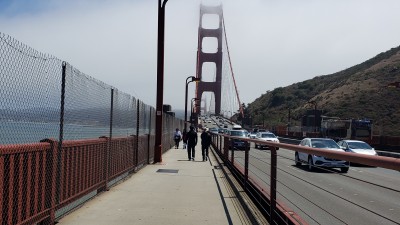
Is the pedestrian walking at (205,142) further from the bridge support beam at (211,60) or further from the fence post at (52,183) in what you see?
the bridge support beam at (211,60)

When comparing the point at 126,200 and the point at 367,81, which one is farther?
the point at 367,81

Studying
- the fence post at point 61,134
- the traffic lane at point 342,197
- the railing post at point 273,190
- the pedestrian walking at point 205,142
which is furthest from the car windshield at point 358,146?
the fence post at point 61,134

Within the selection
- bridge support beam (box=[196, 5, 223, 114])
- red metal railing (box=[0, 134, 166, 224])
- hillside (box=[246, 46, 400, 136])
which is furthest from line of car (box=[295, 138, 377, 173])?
bridge support beam (box=[196, 5, 223, 114])

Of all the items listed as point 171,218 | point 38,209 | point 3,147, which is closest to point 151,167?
point 171,218

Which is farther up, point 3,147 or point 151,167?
point 3,147

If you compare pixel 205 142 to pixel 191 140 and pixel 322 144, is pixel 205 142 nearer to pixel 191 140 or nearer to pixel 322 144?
pixel 191 140

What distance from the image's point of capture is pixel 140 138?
17.2 m

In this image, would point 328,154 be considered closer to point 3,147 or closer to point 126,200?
point 3,147

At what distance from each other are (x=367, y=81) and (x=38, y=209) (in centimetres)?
Result: 9241

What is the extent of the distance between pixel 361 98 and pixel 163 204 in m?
81.5

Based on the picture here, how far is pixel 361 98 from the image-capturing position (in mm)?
86250

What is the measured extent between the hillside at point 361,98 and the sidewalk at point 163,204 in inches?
1672

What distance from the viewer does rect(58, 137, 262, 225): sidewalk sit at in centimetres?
815

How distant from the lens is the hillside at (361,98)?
76500mm
